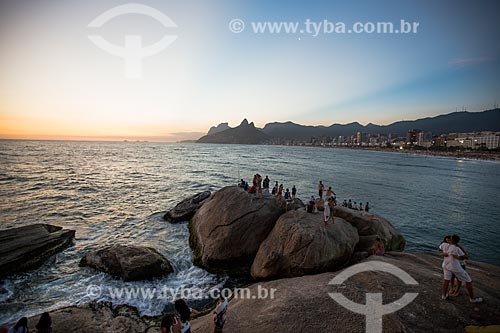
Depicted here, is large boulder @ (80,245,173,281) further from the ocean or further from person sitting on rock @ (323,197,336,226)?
person sitting on rock @ (323,197,336,226)

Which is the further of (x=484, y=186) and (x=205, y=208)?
(x=484, y=186)

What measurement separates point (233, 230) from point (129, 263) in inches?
227

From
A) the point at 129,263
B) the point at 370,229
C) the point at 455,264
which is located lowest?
the point at 129,263

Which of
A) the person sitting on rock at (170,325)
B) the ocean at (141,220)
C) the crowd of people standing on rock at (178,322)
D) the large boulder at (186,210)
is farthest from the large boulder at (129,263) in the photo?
the large boulder at (186,210)

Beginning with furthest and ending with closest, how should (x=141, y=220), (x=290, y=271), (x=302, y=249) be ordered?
(x=141, y=220), (x=302, y=249), (x=290, y=271)

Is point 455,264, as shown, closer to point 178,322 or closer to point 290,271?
point 290,271

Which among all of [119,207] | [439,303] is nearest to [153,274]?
[439,303]

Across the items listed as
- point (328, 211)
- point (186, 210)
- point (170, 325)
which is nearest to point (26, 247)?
point (186, 210)

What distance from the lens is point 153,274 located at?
1227cm

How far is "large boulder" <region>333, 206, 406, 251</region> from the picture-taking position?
47.8 ft

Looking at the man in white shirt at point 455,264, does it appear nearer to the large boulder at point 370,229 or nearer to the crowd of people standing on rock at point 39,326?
the large boulder at point 370,229

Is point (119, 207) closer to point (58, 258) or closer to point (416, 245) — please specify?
point (58, 258)

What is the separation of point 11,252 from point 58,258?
222cm

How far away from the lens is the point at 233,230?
14.0 m
